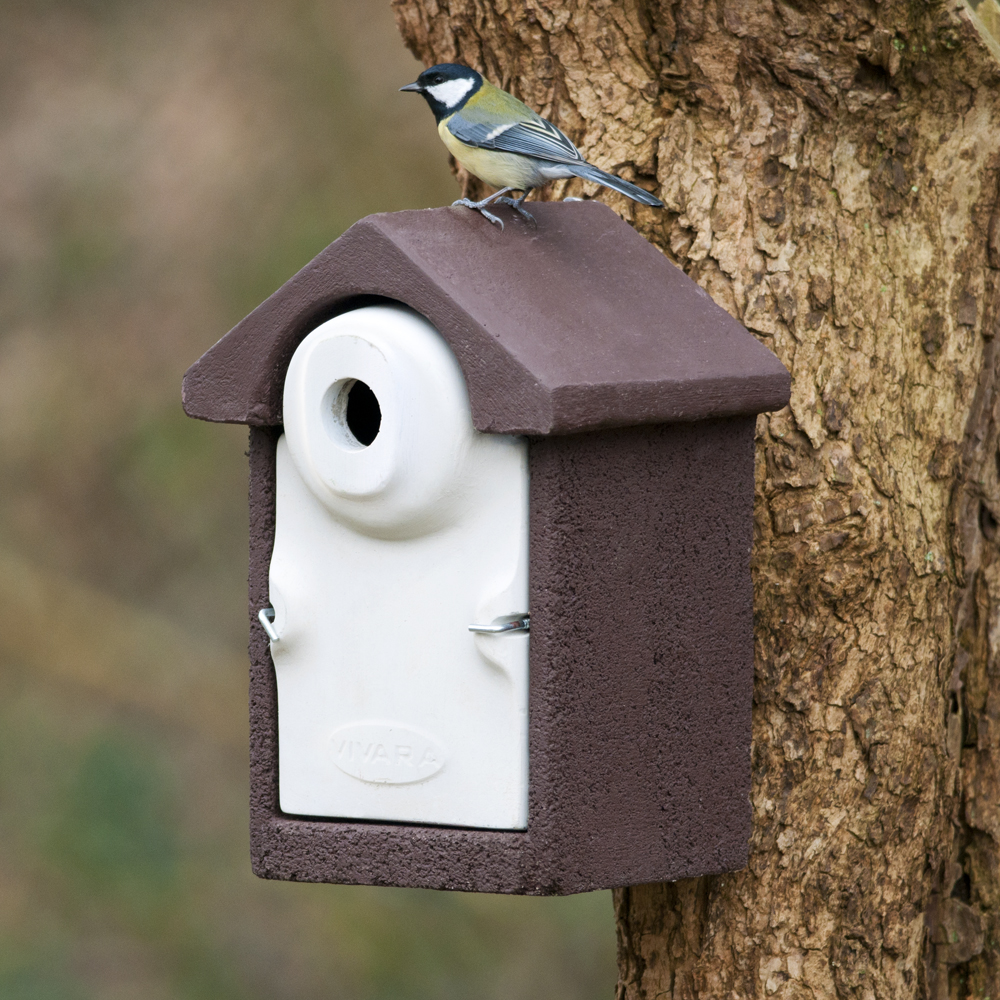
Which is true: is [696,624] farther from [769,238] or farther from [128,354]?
[128,354]

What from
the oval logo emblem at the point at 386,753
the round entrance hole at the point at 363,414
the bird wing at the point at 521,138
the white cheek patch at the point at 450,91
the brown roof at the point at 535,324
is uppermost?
the white cheek patch at the point at 450,91

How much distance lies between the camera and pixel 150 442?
688cm

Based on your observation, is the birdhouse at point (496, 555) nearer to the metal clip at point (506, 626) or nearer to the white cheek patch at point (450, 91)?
the metal clip at point (506, 626)

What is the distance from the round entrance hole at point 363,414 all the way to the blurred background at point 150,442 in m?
4.34

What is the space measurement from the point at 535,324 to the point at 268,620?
602mm

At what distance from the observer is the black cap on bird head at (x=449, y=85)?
2.55 m

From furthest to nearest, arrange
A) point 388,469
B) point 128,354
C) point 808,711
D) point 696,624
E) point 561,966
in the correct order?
point 128,354 < point 561,966 < point 808,711 < point 696,624 < point 388,469

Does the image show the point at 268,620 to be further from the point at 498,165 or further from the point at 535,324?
the point at 498,165

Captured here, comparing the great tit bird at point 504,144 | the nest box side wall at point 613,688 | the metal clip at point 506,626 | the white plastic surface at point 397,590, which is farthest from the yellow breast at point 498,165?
the metal clip at point 506,626

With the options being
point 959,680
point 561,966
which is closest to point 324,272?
point 959,680

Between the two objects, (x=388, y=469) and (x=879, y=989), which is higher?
(x=388, y=469)

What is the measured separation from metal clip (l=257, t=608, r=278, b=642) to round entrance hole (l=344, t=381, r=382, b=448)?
285mm

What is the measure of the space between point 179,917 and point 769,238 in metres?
4.95

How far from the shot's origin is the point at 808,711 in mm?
2607
